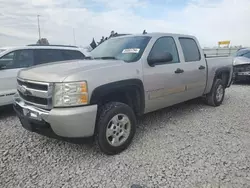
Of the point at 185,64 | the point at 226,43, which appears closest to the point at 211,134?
the point at 185,64

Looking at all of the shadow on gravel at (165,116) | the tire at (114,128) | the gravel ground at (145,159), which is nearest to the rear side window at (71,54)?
the gravel ground at (145,159)

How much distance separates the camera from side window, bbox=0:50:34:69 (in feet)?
17.0

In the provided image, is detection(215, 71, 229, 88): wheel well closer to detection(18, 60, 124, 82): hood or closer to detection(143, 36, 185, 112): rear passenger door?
detection(143, 36, 185, 112): rear passenger door

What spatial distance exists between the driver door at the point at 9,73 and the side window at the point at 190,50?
12.3ft

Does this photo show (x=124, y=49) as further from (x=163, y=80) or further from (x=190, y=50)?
(x=190, y=50)

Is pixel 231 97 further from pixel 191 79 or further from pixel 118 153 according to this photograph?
pixel 118 153

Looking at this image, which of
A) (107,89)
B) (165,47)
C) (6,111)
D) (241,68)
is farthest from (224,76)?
(6,111)

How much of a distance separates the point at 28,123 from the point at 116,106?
4.11 ft

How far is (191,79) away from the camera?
4.84m

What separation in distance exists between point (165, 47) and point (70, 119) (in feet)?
7.98

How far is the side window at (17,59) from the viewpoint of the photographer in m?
5.18

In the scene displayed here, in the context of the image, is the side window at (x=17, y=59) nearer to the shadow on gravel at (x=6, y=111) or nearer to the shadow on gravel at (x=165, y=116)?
the shadow on gravel at (x=6, y=111)

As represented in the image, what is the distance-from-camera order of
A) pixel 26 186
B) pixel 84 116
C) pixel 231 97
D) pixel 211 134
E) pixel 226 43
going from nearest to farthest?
1. pixel 26 186
2. pixel 84 116
3. pixel 211 134
4. pixel 231 97
5. pixel 226 43

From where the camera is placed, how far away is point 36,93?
3.11 m
